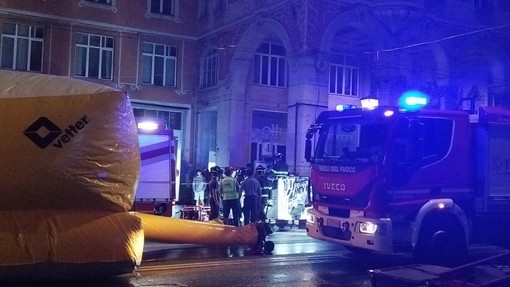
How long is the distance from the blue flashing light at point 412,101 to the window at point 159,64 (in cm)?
1740

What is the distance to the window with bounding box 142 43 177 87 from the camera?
25.4 metres

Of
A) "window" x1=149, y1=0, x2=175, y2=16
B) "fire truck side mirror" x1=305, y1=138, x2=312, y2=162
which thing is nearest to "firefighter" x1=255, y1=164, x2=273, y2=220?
"fire truck side mirror" x1=305, y1=138, x2=312, y2=162

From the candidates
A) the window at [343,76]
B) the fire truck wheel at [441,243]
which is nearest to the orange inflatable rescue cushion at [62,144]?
the fire truck wheel at [441,243]

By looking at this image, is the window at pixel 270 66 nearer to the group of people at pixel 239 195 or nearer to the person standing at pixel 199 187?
the person standing at pixel 199 187

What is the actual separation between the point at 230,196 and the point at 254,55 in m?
10.1

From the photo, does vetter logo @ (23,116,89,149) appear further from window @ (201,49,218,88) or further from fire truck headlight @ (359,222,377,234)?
window @ (201,49,218,88)

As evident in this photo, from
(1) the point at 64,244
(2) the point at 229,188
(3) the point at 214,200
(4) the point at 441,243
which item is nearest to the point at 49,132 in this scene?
(1) the point at 64,244

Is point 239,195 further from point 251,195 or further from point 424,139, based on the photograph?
point 424,139

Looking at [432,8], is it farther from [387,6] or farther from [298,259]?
[298,259]

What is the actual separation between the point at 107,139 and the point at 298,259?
4597 mm

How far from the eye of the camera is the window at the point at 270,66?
2417 cm

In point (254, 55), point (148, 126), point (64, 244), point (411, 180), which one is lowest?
point (64, 244)

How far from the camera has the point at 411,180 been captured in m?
9.25

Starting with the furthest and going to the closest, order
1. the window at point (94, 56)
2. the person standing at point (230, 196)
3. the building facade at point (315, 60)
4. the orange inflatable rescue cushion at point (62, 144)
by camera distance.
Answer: the window at point (94, 56) → the building facade at point (315, 60) → the person standing at point (230, 196) → the orange inflatable rescue cushion at point (62, 144)
